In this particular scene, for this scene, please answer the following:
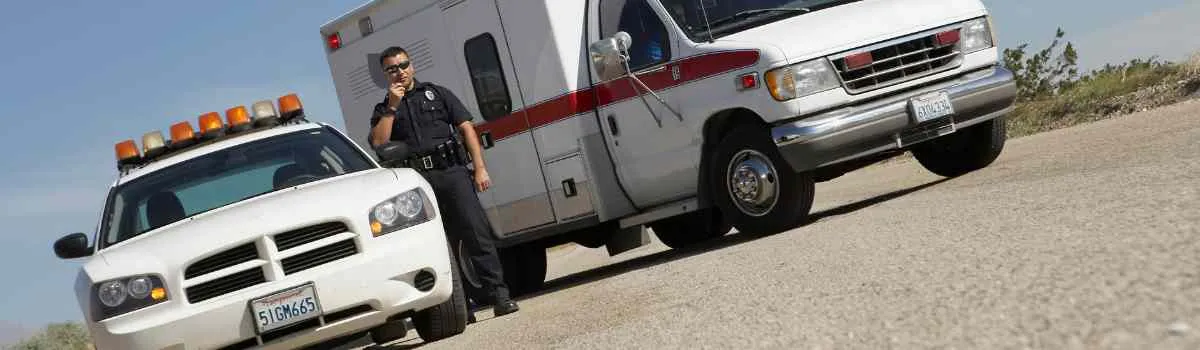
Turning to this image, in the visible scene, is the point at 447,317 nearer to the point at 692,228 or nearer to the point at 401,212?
the point at 401,212

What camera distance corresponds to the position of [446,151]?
392 inches

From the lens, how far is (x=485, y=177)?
32.8 feet

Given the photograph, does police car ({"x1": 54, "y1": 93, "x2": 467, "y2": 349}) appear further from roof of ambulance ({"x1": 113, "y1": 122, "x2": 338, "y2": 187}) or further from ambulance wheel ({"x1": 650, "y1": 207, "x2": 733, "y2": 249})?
ambulance wheel ({"x1": 650, "y1": 207, "x2": 733, "y2": 249})

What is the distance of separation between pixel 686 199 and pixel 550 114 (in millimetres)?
1206

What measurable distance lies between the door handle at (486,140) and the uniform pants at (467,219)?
238 centimetres

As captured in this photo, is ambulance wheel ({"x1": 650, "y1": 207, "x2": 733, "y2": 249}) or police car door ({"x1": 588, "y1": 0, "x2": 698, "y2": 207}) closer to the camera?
police car door ({"x1": 588, "y1": 0, "x2": 698, "y2": 207})

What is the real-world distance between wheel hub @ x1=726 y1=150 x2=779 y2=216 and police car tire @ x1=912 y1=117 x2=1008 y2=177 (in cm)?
177

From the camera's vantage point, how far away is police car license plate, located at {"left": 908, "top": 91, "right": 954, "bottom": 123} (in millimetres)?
10539

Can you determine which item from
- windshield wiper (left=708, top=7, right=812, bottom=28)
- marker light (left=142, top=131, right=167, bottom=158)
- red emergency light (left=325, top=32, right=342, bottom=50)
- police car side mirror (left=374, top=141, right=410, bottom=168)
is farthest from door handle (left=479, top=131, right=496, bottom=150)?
marker light (left=142, top=131, right=167, bottom=158)

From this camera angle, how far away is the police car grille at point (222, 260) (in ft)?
26.2

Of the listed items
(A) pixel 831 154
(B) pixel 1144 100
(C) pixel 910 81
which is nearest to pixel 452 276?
(A) pixel 831 154

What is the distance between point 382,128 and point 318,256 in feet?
6.94

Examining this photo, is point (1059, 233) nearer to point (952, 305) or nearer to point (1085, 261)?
point (1085, 261)

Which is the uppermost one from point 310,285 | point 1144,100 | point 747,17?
point 747,17
